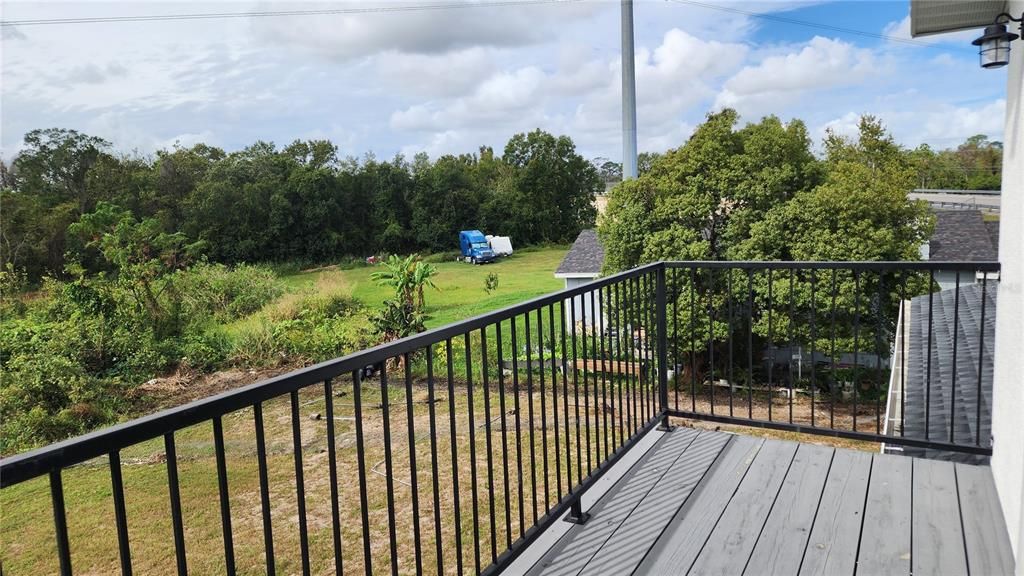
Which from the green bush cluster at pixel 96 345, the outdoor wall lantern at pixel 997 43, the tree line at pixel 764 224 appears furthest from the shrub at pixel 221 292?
the outdoor wall lantern at pixel 997 43

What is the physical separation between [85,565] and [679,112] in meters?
37.2

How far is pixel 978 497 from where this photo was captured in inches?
89.7

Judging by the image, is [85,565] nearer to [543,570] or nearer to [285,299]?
[543,570]

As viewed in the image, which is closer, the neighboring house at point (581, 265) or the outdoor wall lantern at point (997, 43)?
the outdoor wall lantern at point (997, 43)

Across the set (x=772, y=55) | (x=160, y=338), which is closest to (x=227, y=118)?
(x=160, y=338)

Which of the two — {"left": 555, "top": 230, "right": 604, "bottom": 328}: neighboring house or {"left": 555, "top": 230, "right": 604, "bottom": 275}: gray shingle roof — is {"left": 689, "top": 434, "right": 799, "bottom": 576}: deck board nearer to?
{"left": 555, "top": 230, "right": 604, "bottom": 328}: neighboring house

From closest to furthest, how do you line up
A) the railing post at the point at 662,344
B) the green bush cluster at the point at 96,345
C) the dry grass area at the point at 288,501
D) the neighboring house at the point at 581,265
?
the railing post at the point at 662,344, the dry grass area at the point at 288,501, the green bush cluster at the point at 96,345, the neighboring house at the point at 581,265

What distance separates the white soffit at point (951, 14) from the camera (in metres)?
2.51

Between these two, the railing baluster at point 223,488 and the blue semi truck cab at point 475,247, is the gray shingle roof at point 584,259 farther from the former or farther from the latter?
the railing baluster at point 223,488

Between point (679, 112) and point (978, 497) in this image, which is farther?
point (679, 112)

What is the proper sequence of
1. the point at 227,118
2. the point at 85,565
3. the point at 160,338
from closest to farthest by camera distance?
the point at 85,565 < the point at 160,338 < the point at 227,118

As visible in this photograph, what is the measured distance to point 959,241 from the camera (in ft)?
53.1

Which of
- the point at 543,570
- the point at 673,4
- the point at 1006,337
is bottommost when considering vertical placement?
the point at 543,570

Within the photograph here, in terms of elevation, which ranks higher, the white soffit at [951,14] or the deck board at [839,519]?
the white soffit at [951,14]
